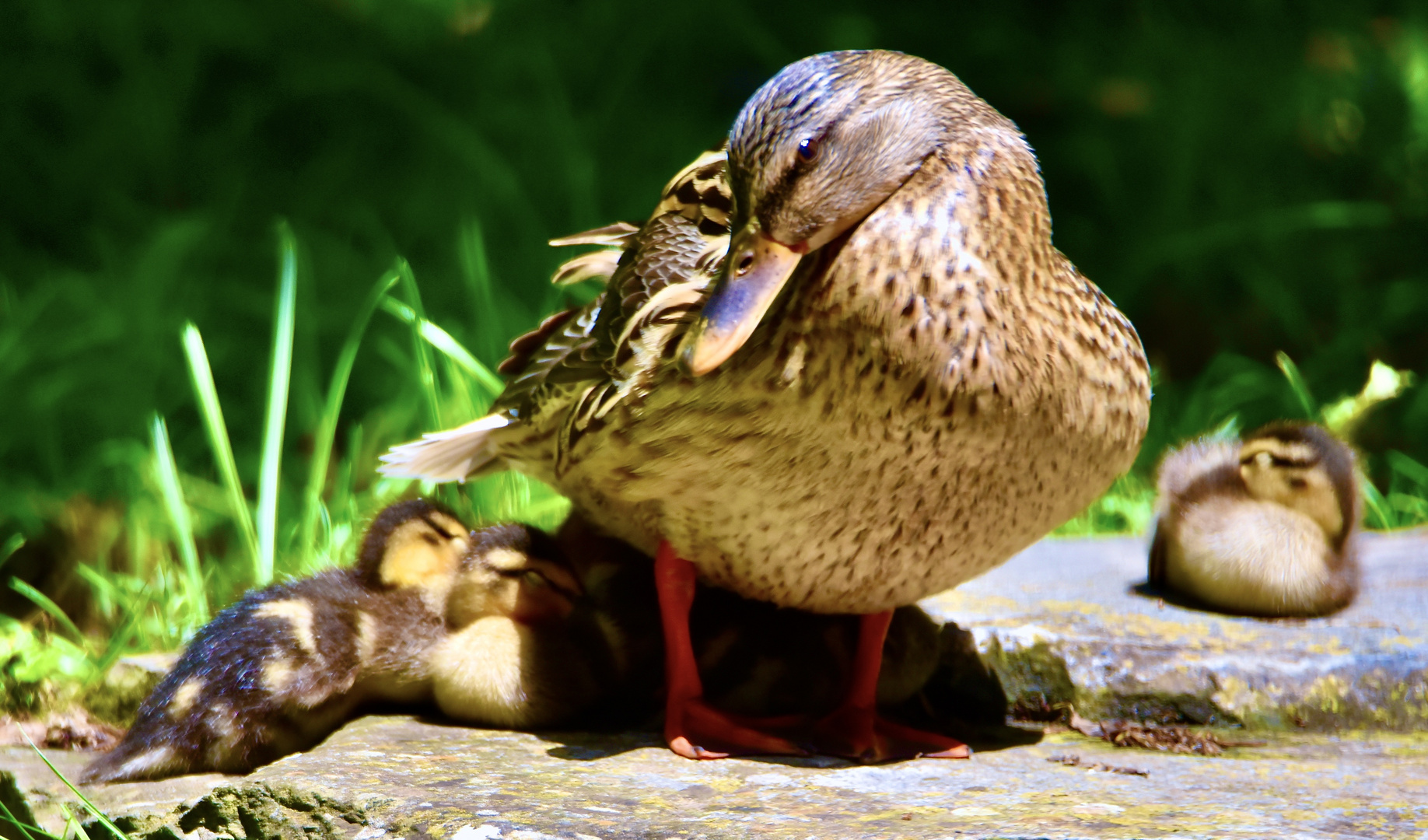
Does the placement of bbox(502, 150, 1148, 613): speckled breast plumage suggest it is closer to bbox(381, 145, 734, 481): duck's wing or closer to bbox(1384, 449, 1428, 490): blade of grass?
bbox(381, 145, 734, 481): duck's wing

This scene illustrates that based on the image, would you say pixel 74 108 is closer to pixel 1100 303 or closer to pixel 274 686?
pixel 274 686

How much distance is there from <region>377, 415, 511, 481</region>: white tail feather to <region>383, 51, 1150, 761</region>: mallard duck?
0.52m

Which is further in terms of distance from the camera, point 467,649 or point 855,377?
point 467,649

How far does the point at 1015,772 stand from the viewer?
229 cm

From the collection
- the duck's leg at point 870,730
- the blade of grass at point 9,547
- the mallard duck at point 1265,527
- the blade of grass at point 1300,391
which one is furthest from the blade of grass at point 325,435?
the blade of grass at point 1300,391

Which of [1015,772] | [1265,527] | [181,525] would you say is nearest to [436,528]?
[181,525]

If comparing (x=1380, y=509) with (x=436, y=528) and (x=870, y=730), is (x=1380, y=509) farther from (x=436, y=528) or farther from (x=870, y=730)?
(x=436, y=528)

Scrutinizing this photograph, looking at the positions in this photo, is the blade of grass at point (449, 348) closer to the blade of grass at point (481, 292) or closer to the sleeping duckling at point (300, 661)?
the blade of grass at point (481, 292)

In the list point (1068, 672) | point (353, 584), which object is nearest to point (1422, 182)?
point (1068, 672)

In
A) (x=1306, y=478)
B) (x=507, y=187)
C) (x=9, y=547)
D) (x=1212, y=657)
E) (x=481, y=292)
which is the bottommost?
(x=9, y=547)

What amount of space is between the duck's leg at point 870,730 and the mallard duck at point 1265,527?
0.90 metres

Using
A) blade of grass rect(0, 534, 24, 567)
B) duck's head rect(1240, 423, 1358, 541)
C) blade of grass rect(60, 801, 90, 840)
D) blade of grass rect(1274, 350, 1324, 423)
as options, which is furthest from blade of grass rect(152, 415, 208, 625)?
blade of grass rect(1274, 350, 1324, 423)

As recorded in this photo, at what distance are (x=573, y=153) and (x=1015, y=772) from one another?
4.16m

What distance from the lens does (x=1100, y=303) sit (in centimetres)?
232
